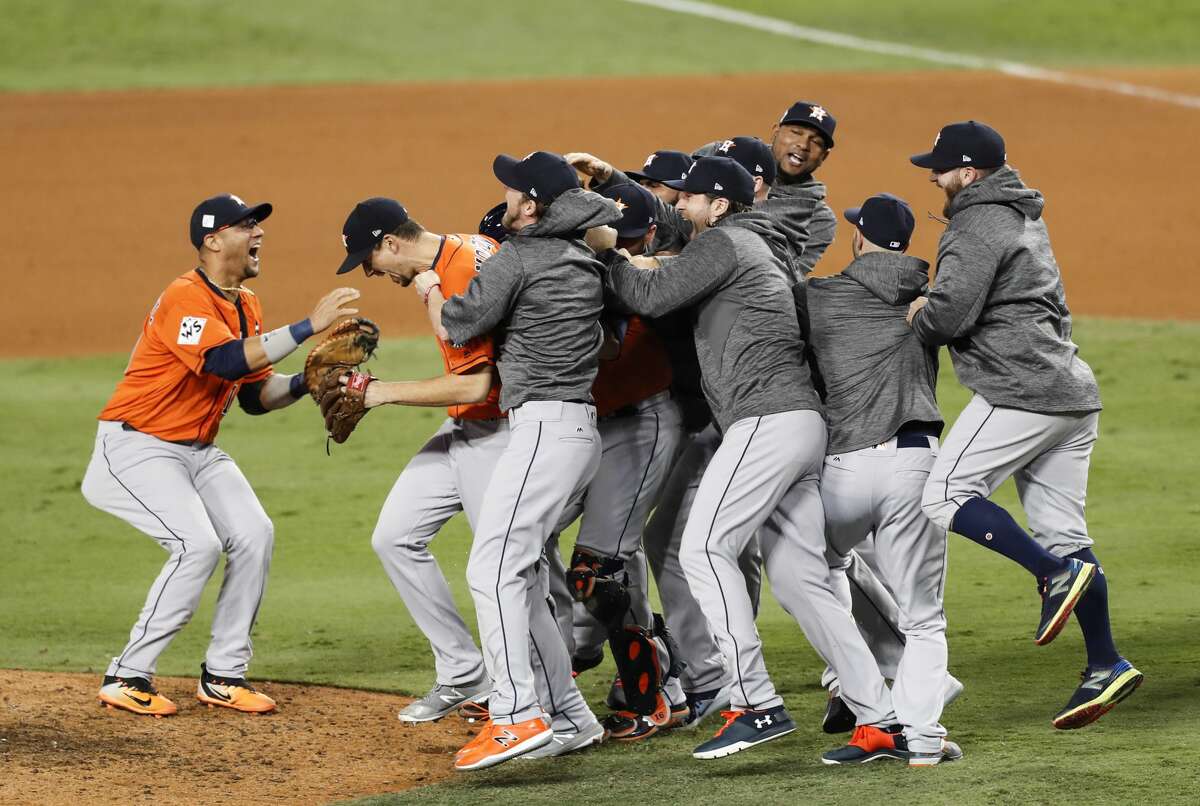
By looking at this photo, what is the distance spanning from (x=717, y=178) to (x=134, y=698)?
2.94 meters

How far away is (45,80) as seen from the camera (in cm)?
2611

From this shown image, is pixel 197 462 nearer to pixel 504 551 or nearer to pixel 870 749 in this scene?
pixel 504 551

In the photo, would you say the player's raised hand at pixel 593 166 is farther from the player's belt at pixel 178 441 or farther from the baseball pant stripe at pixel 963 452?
the player's belt at pixel 178 441

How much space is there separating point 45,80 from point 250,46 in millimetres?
3724

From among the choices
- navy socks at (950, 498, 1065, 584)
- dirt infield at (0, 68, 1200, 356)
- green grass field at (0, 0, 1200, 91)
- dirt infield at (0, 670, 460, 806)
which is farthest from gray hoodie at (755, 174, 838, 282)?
green grass field at (0, 0, 1200, 91)

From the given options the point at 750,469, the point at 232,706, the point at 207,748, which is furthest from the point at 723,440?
the point at 232,706

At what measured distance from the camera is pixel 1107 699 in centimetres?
545

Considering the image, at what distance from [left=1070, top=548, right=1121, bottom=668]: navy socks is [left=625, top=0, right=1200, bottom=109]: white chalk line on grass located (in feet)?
67.4

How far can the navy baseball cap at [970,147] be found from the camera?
556 centimetres

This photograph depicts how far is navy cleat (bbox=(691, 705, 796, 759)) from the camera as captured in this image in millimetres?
5488

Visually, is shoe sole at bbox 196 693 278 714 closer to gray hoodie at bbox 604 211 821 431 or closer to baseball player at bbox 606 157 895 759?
baseball player at bbox 606 157 895 759

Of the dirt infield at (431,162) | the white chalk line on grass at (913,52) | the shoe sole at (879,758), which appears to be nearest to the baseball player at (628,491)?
the shoe sole at (879,758)

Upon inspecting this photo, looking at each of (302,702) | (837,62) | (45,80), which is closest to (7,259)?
(45,80)

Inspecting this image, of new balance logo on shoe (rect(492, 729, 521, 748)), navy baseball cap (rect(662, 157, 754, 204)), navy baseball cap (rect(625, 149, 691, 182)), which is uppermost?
navy baseball cap (rect(625, 149, 691, 182))
